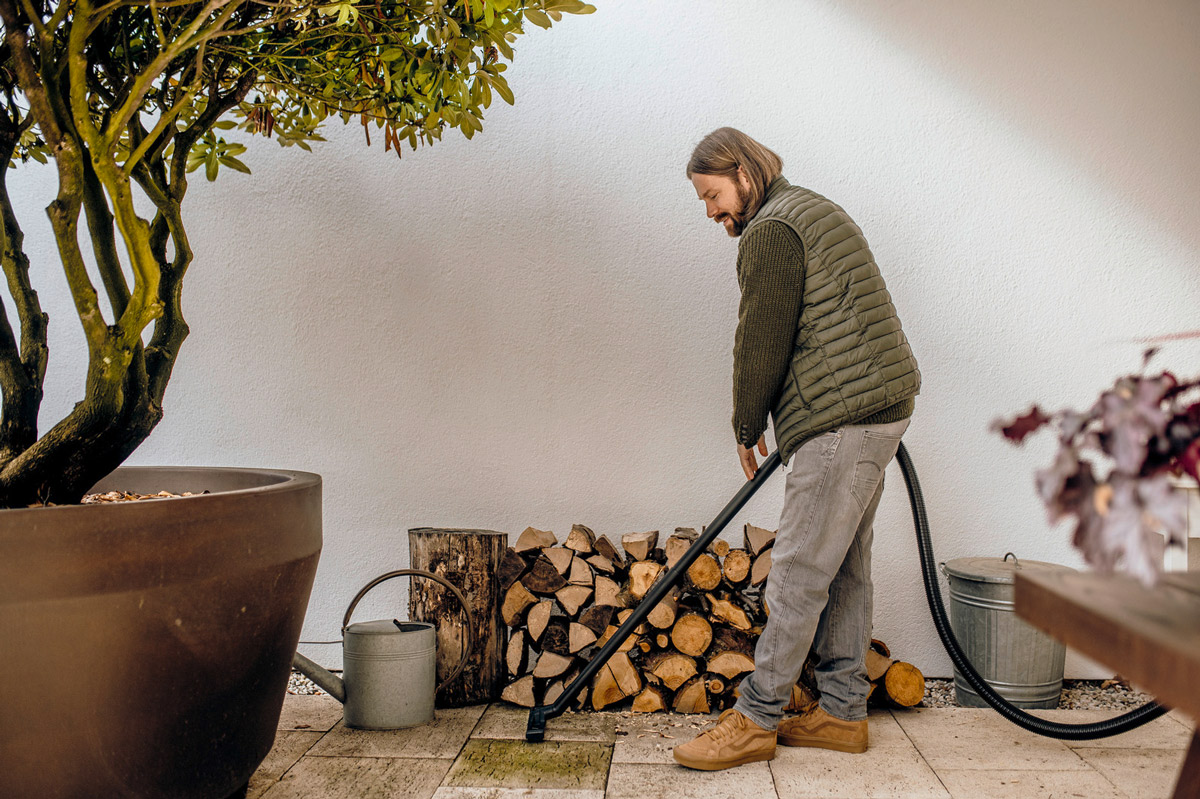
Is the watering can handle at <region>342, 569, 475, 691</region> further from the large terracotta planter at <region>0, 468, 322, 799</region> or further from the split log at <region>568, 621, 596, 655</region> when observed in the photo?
the large terracotta planter at <region>0, 468, 322, 799</region>

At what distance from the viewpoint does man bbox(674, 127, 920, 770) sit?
178cm

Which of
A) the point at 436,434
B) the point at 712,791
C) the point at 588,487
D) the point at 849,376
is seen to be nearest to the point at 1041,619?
the point at 849,376

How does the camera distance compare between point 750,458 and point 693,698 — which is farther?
point 693,698

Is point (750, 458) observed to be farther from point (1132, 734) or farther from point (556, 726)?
point (1132, 734)

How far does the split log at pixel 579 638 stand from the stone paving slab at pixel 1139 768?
1.21 metres

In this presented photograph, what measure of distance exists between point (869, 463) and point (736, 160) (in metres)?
0.76

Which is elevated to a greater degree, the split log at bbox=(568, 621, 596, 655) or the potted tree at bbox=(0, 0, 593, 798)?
the potted tree at bbox=(0, 0, 593, 798)

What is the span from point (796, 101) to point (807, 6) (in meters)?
0.28

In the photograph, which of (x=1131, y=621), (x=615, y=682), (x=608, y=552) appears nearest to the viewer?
(x=1131, y=621)

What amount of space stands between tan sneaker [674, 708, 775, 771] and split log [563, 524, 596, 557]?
600 millimetres

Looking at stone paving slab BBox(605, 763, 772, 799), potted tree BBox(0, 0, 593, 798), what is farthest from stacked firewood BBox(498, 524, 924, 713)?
potted tree BBox(0, 0, 593, 798)

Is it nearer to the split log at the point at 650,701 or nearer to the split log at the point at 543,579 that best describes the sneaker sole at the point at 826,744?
the split log at the point at 650,701

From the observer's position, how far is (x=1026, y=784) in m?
1.78

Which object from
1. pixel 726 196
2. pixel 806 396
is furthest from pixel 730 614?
pixel 726 196
